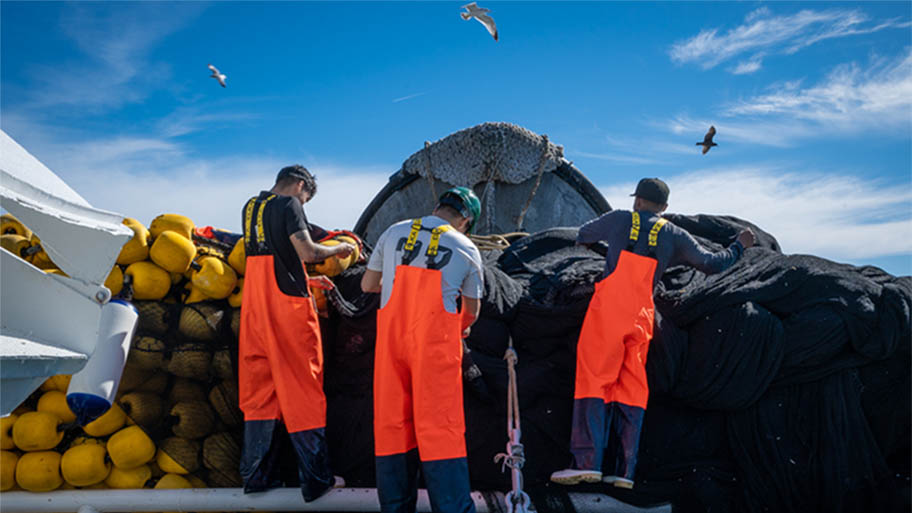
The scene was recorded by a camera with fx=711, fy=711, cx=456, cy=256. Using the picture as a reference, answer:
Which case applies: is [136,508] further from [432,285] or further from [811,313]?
[811,313]

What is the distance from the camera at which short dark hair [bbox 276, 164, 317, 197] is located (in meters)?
3.55

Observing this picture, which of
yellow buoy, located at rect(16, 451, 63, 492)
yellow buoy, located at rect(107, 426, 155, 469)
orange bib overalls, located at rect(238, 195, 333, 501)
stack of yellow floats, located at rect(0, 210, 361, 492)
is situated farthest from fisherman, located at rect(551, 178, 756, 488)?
yellow buoy, located at rect(16, 451, 63, 492)

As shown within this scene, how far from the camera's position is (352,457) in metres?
3.60

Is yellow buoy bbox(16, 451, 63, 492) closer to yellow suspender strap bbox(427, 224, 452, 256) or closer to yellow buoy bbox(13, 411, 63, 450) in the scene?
yellow buoy bbox(13, 411, 63, 450)

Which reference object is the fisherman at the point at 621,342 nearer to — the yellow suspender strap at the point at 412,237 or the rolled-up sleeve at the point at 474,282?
the rolled-up sleeve at the point at 474,282

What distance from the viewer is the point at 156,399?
356cm

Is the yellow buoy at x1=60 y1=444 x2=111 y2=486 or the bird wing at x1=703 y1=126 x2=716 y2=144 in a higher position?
the bird wing at x1=703 y1=126 x2=716 y2=144

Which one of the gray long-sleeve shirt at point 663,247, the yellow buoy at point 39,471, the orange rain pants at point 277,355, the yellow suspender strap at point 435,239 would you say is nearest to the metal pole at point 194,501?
the yellow buoy at point 39,471

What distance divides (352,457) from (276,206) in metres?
1.32

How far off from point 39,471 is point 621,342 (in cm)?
284

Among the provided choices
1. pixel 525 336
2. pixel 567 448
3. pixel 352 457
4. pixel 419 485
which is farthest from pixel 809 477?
pixel 352 457

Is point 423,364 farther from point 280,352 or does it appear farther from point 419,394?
point 280,352

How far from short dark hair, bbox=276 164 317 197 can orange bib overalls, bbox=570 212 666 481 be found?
1.56 m

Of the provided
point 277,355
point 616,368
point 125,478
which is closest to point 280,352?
point 277,355
